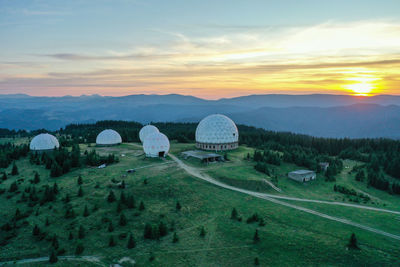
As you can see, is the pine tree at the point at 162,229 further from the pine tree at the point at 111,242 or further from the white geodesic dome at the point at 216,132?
the white geodesic dome at the point at 216,132

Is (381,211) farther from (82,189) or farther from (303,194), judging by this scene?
(82,189)

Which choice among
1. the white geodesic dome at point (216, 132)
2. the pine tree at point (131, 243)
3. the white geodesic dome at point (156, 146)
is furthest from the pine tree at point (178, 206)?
the white geodesic dome at point (216, 132)

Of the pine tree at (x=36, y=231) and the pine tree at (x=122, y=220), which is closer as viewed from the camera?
the pine tree at (x=36, y=231)

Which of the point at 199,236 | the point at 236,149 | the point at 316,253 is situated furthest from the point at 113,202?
the point at 236,149

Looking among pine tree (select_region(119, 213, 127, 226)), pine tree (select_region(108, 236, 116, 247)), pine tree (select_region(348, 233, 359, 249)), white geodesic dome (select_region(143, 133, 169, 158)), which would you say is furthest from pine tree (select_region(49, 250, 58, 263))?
white geodesic dome (select_region(143, 133, 169, 158))

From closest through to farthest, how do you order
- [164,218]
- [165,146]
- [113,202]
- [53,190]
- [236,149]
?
[164,218], [113,202], [53,190], [165,146], [236,149]

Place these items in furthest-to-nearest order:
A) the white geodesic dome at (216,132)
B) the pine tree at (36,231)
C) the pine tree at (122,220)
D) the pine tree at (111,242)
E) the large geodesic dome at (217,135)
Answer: the white geodesic dome at (216,132) → the large geodesic dome at (217,135) → the pine tree at (122,220) → the pine tree at (36,231) → the pine tree at (111,242)
